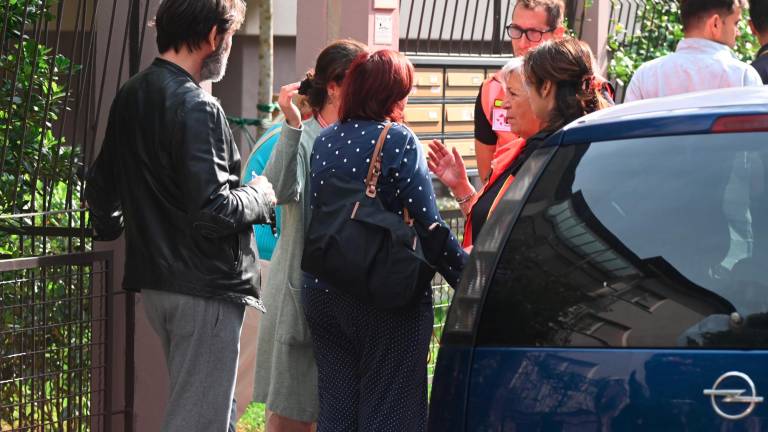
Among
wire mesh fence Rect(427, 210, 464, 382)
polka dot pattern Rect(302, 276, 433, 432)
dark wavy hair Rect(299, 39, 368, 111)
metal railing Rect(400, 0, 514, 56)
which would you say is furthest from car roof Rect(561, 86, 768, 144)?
metal railing Rect(400, 0, 514, 56)

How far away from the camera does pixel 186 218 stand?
15.0 ft

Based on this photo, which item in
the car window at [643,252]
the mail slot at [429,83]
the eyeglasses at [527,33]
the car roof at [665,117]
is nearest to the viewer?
the car window at [643,252]

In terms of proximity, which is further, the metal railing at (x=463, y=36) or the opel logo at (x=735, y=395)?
the metal railing at (x=463, y=36)

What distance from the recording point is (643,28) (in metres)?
11.2

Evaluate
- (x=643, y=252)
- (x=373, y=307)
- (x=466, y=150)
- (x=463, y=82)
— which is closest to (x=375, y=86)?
(x=373, y=307)

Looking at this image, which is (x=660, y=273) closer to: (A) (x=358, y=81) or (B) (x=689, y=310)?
(B) (x=689, y=310)

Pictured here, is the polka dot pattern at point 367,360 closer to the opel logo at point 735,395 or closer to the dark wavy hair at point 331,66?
the dark wavy hair at point 331,66

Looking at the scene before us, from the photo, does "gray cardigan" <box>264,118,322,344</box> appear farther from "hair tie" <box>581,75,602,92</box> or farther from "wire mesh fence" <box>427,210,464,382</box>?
"wire mesh fence" <box>427,210,464,382</box>

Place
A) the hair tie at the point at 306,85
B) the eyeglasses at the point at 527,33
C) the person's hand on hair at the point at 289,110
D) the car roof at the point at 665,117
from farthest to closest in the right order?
the eyeglasses at the point at 527,33, the hair tie at the point at 306,85, the person's hand on hair at the point at 289,110, the car roof at the point at 665,117

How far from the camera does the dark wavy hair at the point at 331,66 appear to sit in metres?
5.18

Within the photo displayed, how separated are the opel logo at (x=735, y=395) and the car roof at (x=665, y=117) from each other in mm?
633

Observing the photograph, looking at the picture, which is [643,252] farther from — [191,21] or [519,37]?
[519,37]

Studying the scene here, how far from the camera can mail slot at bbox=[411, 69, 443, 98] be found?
29.3 feet

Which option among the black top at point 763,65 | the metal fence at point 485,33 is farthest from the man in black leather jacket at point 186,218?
the metal fence at point 485,33
